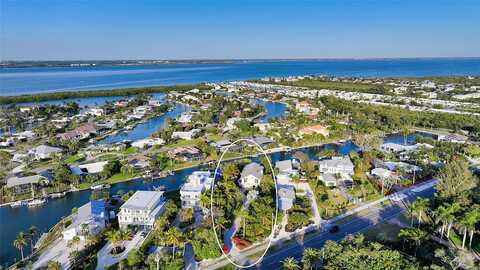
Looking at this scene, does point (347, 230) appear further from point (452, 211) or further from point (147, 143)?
point (147, 143)

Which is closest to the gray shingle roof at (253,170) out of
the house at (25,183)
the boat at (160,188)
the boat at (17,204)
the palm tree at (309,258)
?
the boat at (160,188)

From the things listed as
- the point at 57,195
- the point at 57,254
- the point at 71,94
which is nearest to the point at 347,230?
the point at 57,254

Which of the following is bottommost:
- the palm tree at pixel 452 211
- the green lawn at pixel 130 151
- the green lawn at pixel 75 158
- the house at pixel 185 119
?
the green lawn at pixel 75 158

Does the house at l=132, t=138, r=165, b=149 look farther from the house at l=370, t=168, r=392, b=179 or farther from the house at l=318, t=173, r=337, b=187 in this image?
the house at l=370, t=168, r=392, b=179

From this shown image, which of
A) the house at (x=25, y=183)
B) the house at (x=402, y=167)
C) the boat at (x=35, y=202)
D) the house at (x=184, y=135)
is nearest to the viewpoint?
the boat at (x=35, y=202)

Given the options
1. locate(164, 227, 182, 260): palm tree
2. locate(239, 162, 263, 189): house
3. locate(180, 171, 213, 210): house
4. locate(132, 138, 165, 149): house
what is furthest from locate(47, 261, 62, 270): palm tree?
locate(132, 138, 165, 149): house

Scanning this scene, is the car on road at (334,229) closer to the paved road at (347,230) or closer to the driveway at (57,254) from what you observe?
the paved road at (347,230)

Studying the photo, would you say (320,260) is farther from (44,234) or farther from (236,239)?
(44,234)
